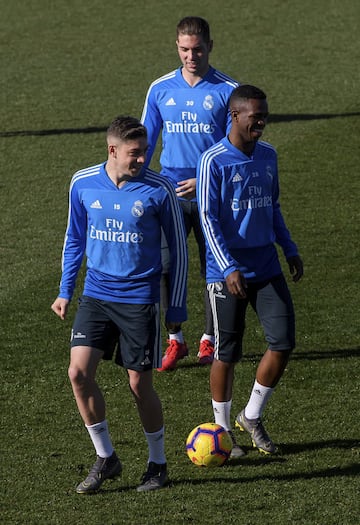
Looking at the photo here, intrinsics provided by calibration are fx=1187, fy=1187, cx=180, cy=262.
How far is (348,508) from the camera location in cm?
692

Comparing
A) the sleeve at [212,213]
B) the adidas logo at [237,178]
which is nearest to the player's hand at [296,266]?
the sleeve at [212,213]

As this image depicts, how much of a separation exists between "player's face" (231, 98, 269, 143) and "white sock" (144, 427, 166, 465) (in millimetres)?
1934

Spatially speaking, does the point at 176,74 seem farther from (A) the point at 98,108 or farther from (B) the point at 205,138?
(A) the point at 98,108

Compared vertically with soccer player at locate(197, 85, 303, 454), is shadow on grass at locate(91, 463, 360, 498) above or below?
below

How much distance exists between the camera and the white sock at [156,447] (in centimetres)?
727

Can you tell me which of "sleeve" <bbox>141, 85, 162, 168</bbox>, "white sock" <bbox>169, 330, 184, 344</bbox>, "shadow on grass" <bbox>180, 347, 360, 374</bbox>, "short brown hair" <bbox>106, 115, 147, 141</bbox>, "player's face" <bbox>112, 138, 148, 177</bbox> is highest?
"short brown hair" <bbox>106, 115, 147, 141</bbox>

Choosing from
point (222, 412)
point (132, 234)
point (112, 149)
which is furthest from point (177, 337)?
point (112, 149)

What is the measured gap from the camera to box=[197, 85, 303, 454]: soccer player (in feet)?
24.6

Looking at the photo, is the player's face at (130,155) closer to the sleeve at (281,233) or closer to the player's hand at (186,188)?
the sleeve at (281,233)

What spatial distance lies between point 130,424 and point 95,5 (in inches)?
738

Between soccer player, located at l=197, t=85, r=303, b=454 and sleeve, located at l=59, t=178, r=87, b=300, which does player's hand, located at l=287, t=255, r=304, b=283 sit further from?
sleeve, located at l=59, t=178, r=87, b=300

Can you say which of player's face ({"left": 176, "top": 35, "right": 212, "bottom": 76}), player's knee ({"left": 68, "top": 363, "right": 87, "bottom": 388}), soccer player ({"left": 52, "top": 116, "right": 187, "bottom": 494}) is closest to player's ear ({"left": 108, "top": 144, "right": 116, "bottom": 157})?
soccer player ({"left": 52, "top": 116, "right": 187, "bottom": 494})

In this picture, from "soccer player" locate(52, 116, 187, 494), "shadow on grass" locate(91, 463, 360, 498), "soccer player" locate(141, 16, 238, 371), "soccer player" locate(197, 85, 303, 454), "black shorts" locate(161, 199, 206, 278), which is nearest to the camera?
"soccer player" locate(52, 116, 187, 494)

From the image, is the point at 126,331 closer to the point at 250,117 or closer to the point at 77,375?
the point at 77,375
